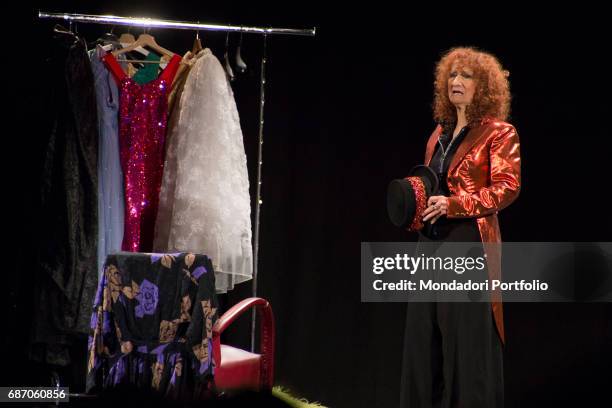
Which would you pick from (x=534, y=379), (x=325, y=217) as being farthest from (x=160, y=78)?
(x=534, y=379)

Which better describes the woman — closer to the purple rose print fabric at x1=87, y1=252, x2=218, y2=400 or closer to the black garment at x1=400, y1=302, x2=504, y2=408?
the black garment at x1=400, y1=302, x2=504, y2=408

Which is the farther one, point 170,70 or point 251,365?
point 170,70

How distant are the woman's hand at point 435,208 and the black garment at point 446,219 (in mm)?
52

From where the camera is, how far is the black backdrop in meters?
3.37

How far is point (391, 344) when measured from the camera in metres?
3.83

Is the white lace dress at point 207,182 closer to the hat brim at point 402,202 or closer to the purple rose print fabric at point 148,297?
the purple rose print fabric at point 148,297

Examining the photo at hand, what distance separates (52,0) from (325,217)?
1.87 meters

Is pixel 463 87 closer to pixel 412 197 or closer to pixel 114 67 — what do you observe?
pixel 412 197

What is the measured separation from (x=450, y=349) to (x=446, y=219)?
0.47 metres

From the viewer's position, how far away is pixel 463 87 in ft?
9.11

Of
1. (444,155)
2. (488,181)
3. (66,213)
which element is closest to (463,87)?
(444,155)

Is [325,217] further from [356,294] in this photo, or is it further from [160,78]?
[160,78]

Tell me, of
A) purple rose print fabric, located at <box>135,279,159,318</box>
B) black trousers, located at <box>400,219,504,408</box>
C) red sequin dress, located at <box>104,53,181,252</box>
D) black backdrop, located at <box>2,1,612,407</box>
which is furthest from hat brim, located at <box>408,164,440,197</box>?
red sequin dress, located at <box>104,53,181,252</box>

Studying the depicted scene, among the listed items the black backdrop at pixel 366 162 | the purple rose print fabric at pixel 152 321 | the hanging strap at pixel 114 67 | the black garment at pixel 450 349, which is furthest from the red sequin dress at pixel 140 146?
the black garment at pixel 450 349
